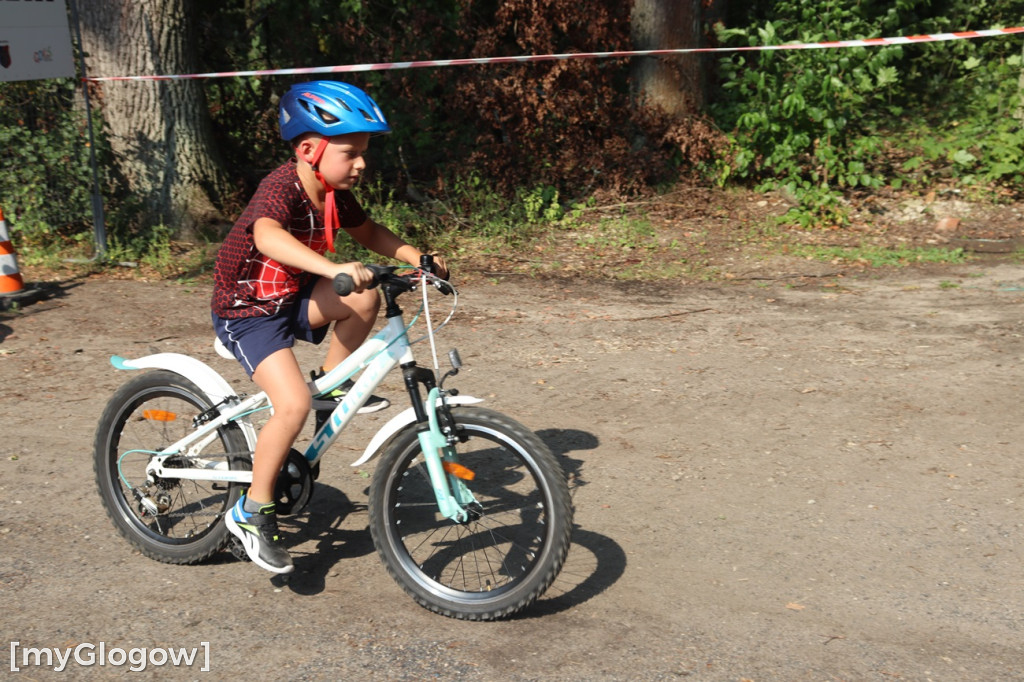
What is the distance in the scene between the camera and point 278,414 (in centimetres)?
389

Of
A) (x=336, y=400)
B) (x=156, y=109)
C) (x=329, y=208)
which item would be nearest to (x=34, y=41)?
(x=156, y=109)

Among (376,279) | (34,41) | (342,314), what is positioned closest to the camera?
(376,279)

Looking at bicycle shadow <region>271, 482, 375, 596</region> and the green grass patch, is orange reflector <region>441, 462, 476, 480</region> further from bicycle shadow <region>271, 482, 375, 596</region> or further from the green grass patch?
the green grass patch

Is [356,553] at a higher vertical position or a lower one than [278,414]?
lower

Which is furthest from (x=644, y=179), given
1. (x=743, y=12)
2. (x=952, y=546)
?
(x=952, y=546)

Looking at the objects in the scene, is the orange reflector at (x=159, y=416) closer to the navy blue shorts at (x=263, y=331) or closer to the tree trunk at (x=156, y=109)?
the navy blue shorts at (x=263, y=331)

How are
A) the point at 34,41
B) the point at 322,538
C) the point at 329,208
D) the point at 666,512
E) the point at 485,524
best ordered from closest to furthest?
1. the point at 329,208
2. the point at 485,524
3. the point at 322,538
4. the point at 666,512
5. the point at 34,41

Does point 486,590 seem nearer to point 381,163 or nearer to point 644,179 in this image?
point 644,179

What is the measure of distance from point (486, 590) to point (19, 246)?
7.70 metres

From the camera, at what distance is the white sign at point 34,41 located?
8867 millimetres

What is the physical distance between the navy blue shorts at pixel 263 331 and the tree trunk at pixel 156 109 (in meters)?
6.18

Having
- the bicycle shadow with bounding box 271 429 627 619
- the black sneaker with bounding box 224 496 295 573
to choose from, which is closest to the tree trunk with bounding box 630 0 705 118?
the bicycle shadow with bounding box 271 429 627 619

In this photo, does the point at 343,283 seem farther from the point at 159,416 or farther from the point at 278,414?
the point at 159,416

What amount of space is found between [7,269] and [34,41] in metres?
2.27
